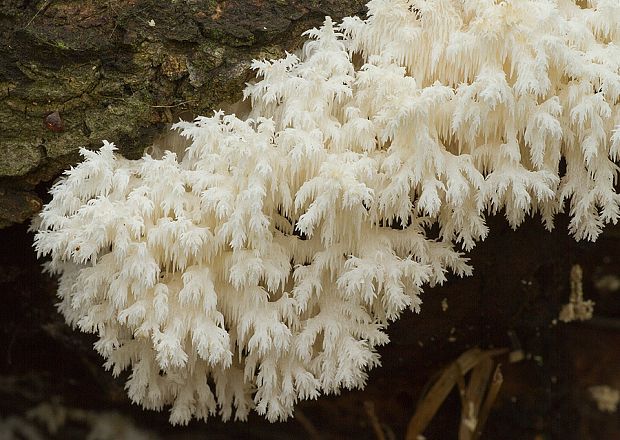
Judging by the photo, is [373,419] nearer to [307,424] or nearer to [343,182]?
[307,424]

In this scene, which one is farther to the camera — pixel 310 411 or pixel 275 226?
pixel 310 411

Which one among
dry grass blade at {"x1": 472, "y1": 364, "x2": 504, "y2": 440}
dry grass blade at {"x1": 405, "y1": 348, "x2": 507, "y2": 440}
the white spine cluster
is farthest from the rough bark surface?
dry grass blade at {"x1": 472, "y1": 364, "x2": 504, "y2": 440}

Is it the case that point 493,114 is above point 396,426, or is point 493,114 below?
above

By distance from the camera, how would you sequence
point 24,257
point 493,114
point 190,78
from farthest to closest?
point 24,257 → point 190,78 → point 493,114

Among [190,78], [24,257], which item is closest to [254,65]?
[190,78]

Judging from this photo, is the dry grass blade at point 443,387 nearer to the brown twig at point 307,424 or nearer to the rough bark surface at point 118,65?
the brown twig at point 307,424

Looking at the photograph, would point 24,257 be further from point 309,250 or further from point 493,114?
point 493,114

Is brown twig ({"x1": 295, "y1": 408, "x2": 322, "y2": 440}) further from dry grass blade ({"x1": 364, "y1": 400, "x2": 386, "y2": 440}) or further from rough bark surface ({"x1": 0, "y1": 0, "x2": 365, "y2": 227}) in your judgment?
rough bark surface ({"x1": 0, "y1": 0, "x2": 365, "y2": 227})
